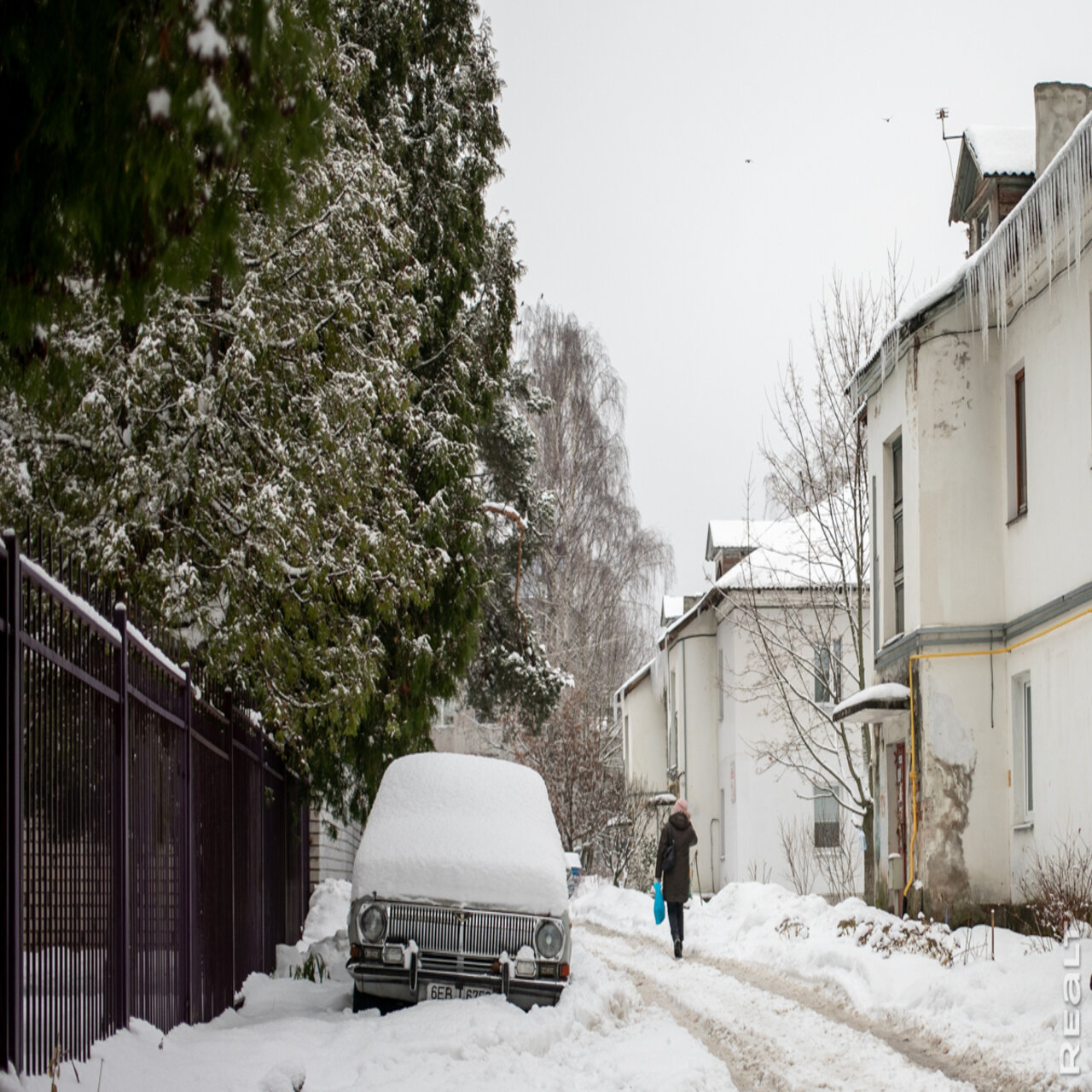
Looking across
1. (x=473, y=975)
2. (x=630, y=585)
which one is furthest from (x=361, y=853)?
(x=630, y=585)

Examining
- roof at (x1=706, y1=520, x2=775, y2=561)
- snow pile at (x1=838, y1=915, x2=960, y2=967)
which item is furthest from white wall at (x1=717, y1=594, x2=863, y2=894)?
snow pile at (x1=838, y1=915, x2=960, y2=967)

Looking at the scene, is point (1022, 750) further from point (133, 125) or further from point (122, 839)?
point (133, 125)

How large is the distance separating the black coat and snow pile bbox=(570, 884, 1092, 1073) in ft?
2.80

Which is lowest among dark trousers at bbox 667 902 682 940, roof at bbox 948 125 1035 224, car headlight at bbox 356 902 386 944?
dark trousers at bbox 667 902 682 940

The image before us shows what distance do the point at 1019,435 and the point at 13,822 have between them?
13880mm

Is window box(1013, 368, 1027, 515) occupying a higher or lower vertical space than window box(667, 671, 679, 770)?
higher

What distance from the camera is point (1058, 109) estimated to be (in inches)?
674

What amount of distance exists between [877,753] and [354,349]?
1096 cm

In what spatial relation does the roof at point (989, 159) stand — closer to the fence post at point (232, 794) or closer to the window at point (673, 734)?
the fence post at point (232, 794)

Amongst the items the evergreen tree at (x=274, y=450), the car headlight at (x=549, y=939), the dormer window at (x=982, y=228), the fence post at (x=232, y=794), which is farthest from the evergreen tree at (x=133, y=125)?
the dormer window at (x=982, y=228)

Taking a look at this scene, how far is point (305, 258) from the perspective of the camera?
11328 mm

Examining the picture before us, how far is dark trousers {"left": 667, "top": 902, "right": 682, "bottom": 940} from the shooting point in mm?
17422

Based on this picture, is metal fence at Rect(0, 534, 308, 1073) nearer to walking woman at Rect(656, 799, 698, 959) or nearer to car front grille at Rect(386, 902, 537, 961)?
car front grille at Rect(386, 902, 537, 961)

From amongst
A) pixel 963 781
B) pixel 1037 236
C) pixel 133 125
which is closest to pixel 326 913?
pixel 963 781
